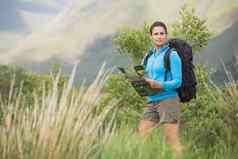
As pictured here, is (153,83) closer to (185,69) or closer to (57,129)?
(185,69)

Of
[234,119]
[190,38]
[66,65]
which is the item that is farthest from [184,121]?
[66,65]

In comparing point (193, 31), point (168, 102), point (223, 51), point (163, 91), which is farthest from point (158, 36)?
point (223, 51)

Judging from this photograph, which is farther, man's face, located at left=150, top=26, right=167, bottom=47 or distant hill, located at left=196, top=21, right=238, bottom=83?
distant hill, located at left=196, top=21, right=238, bottom=83

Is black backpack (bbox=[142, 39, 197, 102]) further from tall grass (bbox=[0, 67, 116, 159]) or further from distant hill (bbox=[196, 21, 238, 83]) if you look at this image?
distant hill (bbox=[196, 21, 238, 83])

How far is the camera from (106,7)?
155 ft

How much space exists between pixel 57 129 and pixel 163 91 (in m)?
2.01

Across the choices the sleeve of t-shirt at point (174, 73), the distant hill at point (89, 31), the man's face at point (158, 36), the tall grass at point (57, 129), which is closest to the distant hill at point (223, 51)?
the distant hill at point (89, 31)

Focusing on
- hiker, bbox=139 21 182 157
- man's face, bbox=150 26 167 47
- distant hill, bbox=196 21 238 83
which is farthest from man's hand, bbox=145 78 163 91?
distant hill, bbox=196 21 238 83

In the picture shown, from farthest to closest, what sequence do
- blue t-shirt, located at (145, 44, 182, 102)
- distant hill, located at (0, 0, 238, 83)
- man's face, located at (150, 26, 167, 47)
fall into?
distant hill, located at (0, 0, 238, 83), man's face, located at (150, 26, 167, 47), blue t-shirt, located at (145, 44, 182, 102)

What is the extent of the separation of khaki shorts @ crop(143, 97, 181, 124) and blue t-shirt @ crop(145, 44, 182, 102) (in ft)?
0.15

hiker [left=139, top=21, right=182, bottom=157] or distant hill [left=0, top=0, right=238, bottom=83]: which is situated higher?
Answer: distant hill [left=0, top=0, right=238, bottom=83]

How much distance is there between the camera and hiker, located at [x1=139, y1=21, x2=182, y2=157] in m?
5.91

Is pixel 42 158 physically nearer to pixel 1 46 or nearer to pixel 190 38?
pixel 190 38

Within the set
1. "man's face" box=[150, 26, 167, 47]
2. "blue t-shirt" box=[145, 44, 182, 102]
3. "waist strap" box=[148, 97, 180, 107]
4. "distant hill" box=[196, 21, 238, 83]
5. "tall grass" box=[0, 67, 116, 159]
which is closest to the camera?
"tall grass" box=[0, 67, 116, 159]
